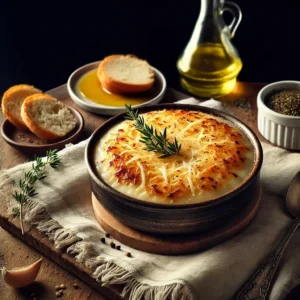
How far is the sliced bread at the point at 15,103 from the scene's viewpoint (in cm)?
279

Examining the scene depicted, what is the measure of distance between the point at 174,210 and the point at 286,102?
994 millimetres

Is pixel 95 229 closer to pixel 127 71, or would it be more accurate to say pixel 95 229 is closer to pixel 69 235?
pixel 69 235

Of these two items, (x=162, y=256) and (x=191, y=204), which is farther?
(x=162, y=256)

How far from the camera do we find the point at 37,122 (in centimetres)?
273

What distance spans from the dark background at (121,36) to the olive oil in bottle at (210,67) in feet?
1.75

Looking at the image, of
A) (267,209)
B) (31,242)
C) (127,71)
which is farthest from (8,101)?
(267,209)

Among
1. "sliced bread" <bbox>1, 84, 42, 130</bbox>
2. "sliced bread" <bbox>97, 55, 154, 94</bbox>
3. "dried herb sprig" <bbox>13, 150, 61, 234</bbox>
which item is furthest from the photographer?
"sliced bread" <bbox>97, 55, 154, 94</bbox>

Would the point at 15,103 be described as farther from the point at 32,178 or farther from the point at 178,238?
the point at 178,238

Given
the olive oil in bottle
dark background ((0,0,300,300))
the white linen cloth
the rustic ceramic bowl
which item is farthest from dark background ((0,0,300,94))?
the rustic ceramic bowl

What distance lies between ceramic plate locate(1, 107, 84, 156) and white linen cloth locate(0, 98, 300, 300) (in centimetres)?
23

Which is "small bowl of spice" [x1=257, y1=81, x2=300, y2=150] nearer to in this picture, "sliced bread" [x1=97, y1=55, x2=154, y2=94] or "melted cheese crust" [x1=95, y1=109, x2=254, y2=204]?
"melted cheese crust" [x1=95, y1=109, x2=254, y2=204]

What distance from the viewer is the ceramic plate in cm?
267

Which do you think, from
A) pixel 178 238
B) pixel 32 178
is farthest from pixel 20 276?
pixel 178 238

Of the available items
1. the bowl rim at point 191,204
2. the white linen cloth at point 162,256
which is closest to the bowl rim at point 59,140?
the white linen cloth at point 162,256
